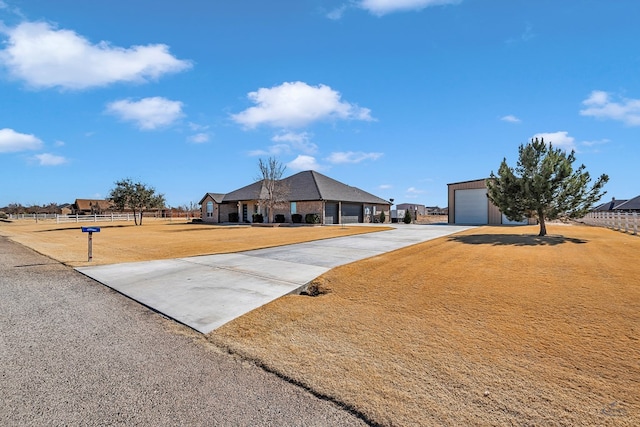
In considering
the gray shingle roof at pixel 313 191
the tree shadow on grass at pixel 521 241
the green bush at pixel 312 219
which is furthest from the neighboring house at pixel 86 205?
the tree shadow on grass at pixel 521 241

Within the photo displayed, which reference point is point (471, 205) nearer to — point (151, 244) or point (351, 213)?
point (351, 213)

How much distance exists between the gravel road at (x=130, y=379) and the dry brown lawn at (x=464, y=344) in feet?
0.95

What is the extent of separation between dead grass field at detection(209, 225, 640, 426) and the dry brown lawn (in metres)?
0.01

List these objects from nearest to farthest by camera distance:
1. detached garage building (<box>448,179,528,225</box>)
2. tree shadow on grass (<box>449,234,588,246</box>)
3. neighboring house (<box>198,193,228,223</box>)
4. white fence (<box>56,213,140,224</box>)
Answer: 1. tree shadow on grass (<box>449,234,588,246</box>)
2. detached garage building (<box>448,179,528,225</box>)
3. neighboring house (<box>198,193,228,223</box>)
4. white fence (<box>56,213,140,224</box>)

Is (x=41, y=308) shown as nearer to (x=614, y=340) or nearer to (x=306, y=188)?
(x=614, y=340)

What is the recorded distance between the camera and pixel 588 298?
195 inches

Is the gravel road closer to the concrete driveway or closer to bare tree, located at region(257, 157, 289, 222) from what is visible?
the concrete driveway

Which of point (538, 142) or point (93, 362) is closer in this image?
point (93, 362)

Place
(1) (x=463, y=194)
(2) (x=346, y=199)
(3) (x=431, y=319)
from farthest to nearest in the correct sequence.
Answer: (2) (x=346, y=199) → (1) (x=463, y=194) → (3) (x=431, y=319)

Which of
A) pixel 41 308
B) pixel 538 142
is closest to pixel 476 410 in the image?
pixel 41 308

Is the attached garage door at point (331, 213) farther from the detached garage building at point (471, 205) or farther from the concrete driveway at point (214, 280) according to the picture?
the concrete driveway at point (214, 280)

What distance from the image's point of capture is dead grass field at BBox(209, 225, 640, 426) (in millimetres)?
2592

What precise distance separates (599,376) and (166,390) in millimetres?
3849

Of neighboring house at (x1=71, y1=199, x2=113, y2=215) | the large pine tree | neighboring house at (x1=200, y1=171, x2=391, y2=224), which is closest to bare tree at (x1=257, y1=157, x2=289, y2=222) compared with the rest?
neighboring house at (x1=200, y1=171, x2=391, y2=224)
